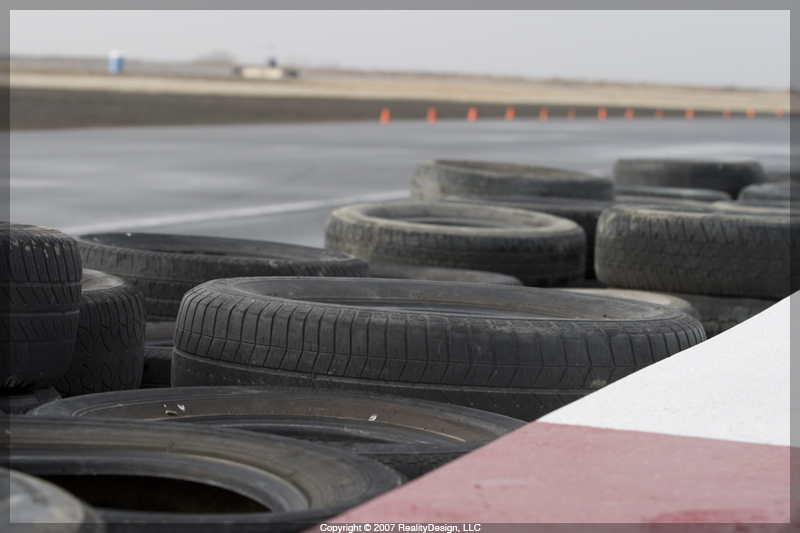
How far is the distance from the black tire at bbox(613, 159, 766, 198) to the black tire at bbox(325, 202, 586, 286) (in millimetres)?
5521

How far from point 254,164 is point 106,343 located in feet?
44.9

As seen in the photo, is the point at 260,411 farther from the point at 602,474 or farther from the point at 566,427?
the point at 602,474

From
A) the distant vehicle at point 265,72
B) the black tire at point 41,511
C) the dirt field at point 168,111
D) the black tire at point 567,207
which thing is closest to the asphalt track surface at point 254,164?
the black tire at point 567,207

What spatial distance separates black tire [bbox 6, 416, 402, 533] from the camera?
1976 millimetres

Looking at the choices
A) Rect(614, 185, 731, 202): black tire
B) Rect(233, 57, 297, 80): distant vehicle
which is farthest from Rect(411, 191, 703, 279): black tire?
Rect(233, 57, 297, 80): distant vehicle

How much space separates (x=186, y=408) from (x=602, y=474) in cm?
146

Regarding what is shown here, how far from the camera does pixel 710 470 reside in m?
1.88

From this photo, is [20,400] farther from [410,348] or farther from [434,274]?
[434,274]

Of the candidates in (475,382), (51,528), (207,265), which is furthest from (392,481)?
(207,265)

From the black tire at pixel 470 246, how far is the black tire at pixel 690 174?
552 centimetres

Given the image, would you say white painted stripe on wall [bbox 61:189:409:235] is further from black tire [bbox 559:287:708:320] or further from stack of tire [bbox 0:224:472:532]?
stack of tire [bbox 0:224:472:532]

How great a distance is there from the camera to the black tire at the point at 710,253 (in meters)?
6.16

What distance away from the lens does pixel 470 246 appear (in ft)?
20.6

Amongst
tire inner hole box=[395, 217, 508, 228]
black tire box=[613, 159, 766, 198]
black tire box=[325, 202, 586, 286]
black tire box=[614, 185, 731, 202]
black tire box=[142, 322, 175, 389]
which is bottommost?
black tire box=[142, 322, 175, 389]
